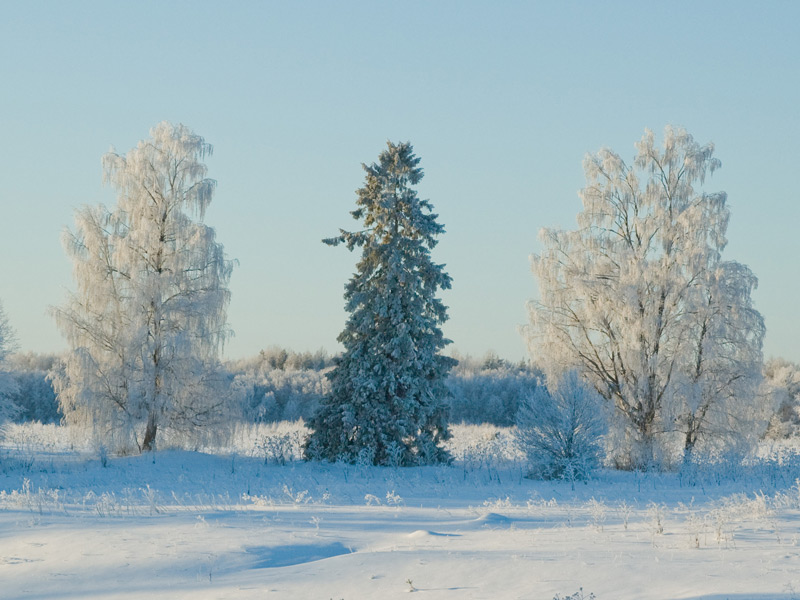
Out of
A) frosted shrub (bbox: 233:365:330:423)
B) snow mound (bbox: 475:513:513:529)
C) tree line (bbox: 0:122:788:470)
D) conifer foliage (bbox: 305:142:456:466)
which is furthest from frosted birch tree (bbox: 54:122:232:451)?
frosted shrub (bbox: 233:365:330:423)

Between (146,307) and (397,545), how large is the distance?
19.2m

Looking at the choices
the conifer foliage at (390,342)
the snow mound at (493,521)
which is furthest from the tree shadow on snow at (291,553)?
the conifer foliage at (390,342)

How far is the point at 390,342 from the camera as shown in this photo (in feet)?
81.6

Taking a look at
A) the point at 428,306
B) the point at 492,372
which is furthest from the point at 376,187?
the point at 492,372

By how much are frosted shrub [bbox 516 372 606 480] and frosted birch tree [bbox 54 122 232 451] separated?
1045 centimetres

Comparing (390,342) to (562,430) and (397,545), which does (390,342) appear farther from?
(397,545)

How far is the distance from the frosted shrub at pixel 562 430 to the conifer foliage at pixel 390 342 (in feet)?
11.5

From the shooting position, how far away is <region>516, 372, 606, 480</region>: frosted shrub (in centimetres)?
2156

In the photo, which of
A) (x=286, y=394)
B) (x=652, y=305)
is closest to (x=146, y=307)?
(x=652, y=305)

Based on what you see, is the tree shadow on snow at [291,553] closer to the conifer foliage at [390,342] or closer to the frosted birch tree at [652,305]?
the conifer foliage at [390,342]

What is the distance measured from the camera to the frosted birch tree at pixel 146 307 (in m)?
26.2

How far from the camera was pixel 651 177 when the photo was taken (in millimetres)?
28078

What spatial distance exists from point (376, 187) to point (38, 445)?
15940 millimetres

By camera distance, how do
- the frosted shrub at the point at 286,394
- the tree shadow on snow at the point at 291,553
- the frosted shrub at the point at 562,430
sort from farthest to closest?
the frosted shrub at the point at 286,394
the frosted shrub at the point at 562,430
the tree shadow on snow at the point at 291,553
